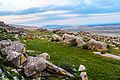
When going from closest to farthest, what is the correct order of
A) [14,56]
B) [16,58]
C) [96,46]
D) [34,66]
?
[34,66] → [16,58] → [14,56] → [96,46]

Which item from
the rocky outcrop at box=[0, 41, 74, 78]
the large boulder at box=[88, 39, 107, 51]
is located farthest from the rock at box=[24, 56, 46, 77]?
Answer: the large boulder at box=[88, 39, 107, 51]

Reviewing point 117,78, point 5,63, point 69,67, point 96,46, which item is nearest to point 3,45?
point 5,63

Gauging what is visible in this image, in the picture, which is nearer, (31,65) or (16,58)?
(31,65)

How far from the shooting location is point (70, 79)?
126 feet

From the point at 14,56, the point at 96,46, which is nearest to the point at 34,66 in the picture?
the point at 14,56

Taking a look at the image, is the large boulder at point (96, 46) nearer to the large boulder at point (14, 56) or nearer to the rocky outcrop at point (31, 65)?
the large boulder at point (14, 56)

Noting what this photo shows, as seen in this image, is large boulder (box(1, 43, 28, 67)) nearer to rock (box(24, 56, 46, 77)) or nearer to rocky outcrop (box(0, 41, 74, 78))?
rocky outcrop (box(0, 41, 74, 78))

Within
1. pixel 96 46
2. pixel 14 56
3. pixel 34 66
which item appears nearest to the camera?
pixel 34 66

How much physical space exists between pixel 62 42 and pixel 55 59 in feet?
103

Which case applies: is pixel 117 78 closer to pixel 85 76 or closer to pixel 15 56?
pixel 85 76

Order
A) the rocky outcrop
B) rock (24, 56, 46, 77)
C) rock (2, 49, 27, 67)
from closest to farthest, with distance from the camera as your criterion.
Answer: rock (24, 56, 46, 77) < the rocky outcrop < rock (2, 49, 27, 67)

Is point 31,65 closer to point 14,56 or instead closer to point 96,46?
point 14,56

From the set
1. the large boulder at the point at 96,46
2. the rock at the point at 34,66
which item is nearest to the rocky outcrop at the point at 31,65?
the rock at the point at 34,66

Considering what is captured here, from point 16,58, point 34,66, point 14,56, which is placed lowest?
point 34,66
